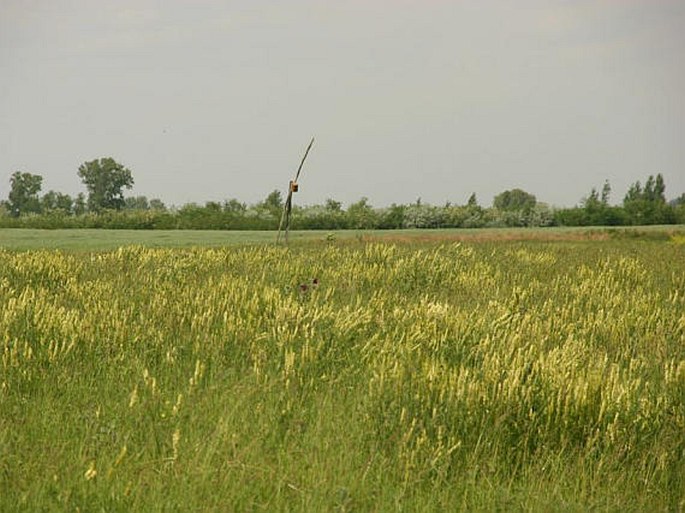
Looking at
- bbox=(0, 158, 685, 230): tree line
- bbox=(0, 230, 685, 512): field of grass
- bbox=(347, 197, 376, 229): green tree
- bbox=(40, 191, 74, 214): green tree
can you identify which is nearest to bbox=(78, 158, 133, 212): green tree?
bbox=(40, 191, 74, 214): green tree

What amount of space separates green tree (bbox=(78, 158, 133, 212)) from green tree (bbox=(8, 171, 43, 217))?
29.1 feet

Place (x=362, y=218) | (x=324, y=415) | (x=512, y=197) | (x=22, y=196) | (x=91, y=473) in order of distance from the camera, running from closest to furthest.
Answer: (x=91, y=473) < (x=324, y=415) < (x=362, y=218) < (x=22, y=196) < (x=512, y=197)

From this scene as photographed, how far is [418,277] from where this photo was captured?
10.6 m

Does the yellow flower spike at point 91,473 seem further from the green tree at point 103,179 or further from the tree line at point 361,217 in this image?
the green tree at point 103,179

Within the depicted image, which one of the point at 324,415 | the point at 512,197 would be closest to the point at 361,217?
the point at 324,415

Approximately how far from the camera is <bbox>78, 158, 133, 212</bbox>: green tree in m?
105

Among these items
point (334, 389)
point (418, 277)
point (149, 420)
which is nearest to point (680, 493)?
point (334, 389)

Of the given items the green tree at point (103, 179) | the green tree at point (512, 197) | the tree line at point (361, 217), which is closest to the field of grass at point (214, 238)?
the tree line at point (361, 217)

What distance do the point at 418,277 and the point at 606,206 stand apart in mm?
67237

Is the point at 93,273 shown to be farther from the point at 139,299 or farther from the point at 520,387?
the point at 520,387

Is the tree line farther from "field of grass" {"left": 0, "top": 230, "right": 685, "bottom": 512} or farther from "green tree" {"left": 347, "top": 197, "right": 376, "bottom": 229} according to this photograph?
"field of grass" {"left": 0, "top": 230, "right": 685, "bottom": 512}

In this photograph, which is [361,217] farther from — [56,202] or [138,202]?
[138,202]

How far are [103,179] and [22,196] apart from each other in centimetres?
1454

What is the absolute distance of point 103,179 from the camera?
105 m
